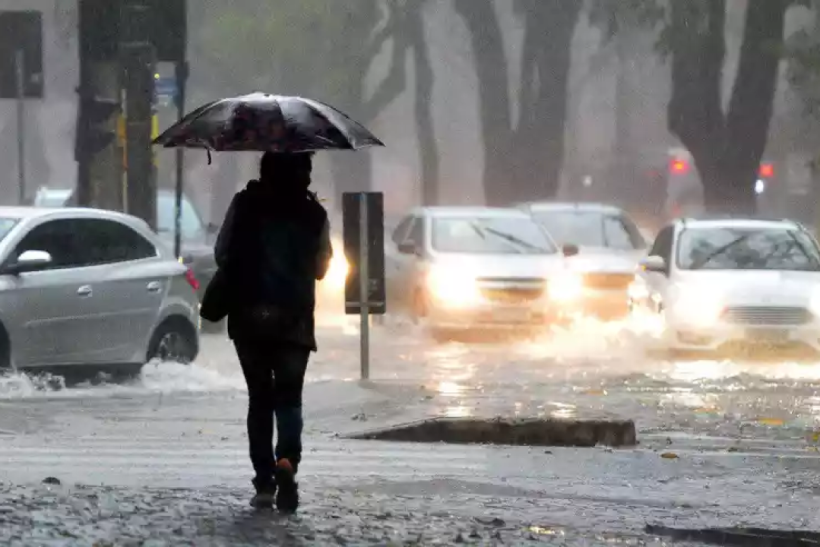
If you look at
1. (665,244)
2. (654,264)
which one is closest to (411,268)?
(665,244)

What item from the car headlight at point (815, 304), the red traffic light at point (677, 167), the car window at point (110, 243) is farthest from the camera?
the red traffic light at point (677, 167)

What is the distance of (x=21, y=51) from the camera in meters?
26.7

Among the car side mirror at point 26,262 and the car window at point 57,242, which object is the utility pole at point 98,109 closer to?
the car window at point 57,242

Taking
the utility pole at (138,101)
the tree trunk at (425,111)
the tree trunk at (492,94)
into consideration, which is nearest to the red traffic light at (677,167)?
the tree trunk at (492,94)

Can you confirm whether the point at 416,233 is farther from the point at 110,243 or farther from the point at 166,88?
the point at 110,243

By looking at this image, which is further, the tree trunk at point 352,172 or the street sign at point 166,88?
the tree trunk at point 352,172

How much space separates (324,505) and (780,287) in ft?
43.6

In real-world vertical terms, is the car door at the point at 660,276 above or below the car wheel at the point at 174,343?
above

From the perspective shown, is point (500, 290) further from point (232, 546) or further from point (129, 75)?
point (232, 546)

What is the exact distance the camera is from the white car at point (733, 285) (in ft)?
72.0

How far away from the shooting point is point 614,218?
2923cm

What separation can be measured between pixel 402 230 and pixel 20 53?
5519 millimetres

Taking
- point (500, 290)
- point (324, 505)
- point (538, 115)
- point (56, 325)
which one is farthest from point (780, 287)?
point (538, 115)

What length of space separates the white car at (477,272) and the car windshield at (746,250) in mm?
2352
